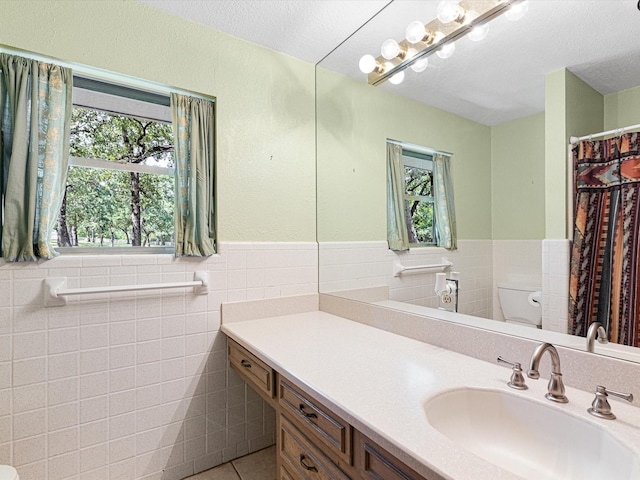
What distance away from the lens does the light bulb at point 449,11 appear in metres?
1.41

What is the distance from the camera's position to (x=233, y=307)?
1.91 metres

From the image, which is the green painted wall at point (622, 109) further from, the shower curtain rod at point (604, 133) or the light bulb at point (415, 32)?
the light bulb at point (415, 32)

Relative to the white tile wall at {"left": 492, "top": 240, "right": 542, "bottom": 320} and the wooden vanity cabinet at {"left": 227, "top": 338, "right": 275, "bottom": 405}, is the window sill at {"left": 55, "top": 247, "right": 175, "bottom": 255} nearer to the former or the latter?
the wooden vanity cabinet at {"left": 227, "top": 338, "right": 275, "bottom": 405}

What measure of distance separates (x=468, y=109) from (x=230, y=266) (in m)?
1.44

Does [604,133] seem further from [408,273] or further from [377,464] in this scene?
[377,464]

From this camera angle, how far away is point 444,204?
154 cm

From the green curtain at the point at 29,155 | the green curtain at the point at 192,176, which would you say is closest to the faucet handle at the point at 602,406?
the green curtain at the point at 192,176

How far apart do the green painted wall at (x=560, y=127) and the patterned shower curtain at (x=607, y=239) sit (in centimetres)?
4

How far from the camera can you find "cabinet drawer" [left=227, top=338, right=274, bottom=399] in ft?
4.62

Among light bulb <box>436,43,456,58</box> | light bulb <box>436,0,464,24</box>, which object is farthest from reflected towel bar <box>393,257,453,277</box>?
light bulb <box>436,0,464,24</box>

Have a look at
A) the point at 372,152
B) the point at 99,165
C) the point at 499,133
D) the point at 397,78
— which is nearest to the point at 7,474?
the point at 99,165

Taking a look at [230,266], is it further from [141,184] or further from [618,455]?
[618,455]

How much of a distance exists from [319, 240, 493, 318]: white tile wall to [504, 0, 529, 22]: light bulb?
85 centimetres

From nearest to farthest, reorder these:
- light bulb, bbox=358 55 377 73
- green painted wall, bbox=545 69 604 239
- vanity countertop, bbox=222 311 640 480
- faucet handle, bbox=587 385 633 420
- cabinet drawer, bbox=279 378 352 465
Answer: vanity countertop, bbox=222 311 640 480, faucet handle, bbox=587 385 633 420, cabinet drawer, bbox=279 378 352 465, green painted wall, bbox=545 69 604 239, light bulb, bbox=358 55 377 73
